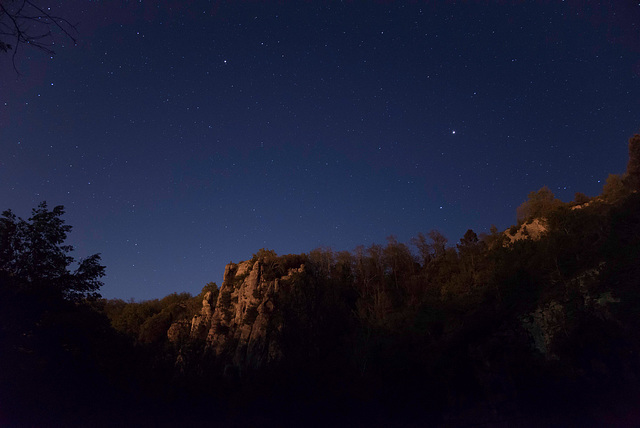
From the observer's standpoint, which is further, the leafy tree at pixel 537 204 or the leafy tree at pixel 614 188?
the leafy tree at pixel 537 204

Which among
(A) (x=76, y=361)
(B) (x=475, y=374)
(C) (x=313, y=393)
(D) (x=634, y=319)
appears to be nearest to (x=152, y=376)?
(A) (x=76, y=361)

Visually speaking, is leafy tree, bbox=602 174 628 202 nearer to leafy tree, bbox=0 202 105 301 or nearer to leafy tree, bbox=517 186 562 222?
leafy tree, bbox=517 186 562 222

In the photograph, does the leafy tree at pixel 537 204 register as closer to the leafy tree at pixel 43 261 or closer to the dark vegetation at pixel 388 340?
the dark vegetation at pixel 388 340

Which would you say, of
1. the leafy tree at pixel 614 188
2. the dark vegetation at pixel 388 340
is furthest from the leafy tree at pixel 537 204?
the leafy tree at pixel 614 188

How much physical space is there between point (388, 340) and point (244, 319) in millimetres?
18341

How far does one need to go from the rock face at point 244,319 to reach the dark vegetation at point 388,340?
0.89m

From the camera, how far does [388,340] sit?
3456 centimetres

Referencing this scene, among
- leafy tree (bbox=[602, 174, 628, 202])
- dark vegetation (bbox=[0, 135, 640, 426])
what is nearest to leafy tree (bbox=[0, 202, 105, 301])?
dark vegetation (bbox=[0, 135, 640, 426])

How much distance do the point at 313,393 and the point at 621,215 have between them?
30062 mm

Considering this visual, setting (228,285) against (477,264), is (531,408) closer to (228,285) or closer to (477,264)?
(477,264)

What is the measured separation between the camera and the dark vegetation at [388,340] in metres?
13.0

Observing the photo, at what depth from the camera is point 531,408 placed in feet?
70.7

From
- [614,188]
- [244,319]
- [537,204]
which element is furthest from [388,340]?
[614,188]

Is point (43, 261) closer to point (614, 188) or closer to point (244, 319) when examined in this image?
point (244, 319)
